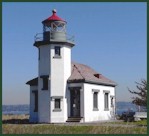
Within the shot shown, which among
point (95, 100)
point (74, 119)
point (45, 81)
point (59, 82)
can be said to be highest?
point (45, 81)

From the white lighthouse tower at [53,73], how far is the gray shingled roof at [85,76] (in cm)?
76

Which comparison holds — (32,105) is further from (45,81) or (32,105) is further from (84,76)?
(84,76)

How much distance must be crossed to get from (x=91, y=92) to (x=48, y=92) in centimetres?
340

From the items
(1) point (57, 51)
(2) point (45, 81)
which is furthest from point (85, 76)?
(2) point (45, 81)

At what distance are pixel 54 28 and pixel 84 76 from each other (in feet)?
14.1

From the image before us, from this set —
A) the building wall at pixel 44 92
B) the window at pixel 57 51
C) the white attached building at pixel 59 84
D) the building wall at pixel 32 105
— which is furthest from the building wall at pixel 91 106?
the building wall at pixel 32 105

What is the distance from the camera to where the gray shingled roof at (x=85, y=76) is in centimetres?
3045

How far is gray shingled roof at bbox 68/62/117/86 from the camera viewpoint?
30.5m

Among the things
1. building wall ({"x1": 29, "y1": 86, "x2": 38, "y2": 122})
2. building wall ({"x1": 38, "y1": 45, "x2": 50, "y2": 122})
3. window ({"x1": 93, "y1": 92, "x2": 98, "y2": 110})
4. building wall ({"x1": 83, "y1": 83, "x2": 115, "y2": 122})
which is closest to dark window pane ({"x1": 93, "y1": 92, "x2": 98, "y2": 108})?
window ({"x1": 93, "y1": 92, "x2": 98, "y2": 110})

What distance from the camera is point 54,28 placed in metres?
30.9

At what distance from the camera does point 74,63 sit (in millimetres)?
33500

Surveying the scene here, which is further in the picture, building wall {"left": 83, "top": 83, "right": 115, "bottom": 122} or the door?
the door

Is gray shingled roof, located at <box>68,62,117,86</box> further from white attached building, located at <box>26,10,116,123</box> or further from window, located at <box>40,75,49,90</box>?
window, located at <box>40,75,49,90</box>

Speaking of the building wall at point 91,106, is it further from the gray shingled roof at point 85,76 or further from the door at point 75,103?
the door at point 75,103
